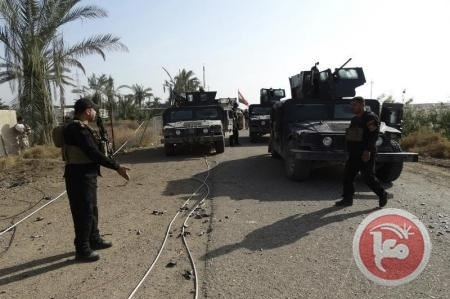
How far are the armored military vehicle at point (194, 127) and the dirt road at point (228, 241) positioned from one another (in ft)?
14.3

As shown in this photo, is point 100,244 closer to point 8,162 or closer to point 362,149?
point 362,149

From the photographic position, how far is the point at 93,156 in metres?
4.43

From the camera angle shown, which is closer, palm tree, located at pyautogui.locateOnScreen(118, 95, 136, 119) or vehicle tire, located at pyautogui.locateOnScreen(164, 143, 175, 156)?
vehicle tire, located at pyautogui.locateOnScreen(164, 143, 175, 156)

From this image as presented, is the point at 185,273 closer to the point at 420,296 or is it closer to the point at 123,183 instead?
the point at 420,296

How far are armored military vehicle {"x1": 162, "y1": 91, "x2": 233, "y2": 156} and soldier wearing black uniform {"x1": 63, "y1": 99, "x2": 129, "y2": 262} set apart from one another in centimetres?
879

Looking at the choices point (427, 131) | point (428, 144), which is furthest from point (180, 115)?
point (427, 131)

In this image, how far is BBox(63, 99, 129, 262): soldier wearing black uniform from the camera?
4.45 m

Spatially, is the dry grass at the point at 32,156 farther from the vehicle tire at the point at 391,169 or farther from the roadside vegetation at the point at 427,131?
the roadside vegetation at the point at 427,131

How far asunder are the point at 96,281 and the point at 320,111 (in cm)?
626

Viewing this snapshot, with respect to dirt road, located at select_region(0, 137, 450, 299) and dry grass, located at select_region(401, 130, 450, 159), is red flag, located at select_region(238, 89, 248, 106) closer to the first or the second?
dry grass, located at select_region(401, 130, 450, 159)

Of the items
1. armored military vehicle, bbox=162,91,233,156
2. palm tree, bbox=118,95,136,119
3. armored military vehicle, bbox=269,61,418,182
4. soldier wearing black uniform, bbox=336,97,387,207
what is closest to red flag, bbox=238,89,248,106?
palm tree, bbox=118,95,136,119

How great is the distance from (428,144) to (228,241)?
36.4 feet

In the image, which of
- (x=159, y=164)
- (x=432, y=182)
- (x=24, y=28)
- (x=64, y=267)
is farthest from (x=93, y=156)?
(x=24, y=28)

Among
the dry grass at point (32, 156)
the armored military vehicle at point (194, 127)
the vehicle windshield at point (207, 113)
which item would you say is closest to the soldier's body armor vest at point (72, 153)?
the dry grass at point (32, 156)
